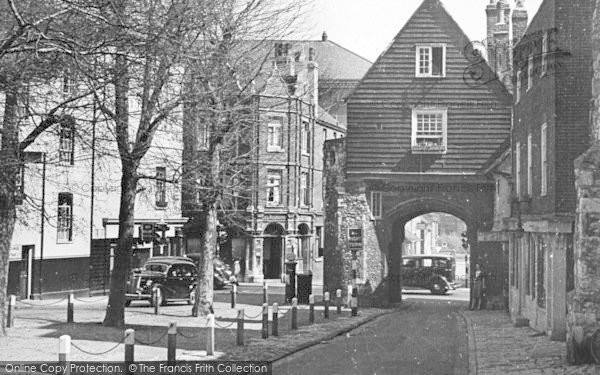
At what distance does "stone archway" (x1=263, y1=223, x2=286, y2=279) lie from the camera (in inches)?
2184

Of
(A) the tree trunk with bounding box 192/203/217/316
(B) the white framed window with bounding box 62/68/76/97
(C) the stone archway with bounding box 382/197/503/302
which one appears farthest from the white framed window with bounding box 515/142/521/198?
(B) the white framed window with bounding box 62/68/76/97

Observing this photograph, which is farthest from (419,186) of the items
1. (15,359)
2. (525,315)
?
(15,359)

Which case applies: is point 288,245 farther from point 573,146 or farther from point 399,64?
point 573,146

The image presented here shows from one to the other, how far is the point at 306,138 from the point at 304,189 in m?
3.44

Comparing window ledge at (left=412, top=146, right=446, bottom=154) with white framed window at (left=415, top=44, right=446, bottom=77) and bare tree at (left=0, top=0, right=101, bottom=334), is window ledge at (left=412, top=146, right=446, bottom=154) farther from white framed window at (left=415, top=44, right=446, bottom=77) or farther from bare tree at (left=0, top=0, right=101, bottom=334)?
bare tree at (left=0, top=0, right=101, bottom=334)

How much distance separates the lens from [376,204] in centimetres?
3519

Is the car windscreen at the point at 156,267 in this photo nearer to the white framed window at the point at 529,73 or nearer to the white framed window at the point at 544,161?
the white framed window at the point at 529,73

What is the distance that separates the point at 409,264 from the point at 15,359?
1327 inches

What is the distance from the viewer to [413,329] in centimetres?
2484

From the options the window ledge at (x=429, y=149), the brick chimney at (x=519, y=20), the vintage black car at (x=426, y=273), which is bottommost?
the vintage black car at (x=426, y=273)

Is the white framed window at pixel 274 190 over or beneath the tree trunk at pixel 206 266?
over

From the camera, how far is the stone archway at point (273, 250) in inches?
2184

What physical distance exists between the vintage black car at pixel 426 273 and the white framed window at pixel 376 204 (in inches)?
497

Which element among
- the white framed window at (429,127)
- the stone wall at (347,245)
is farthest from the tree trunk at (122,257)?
the white framed window at (429,127)
